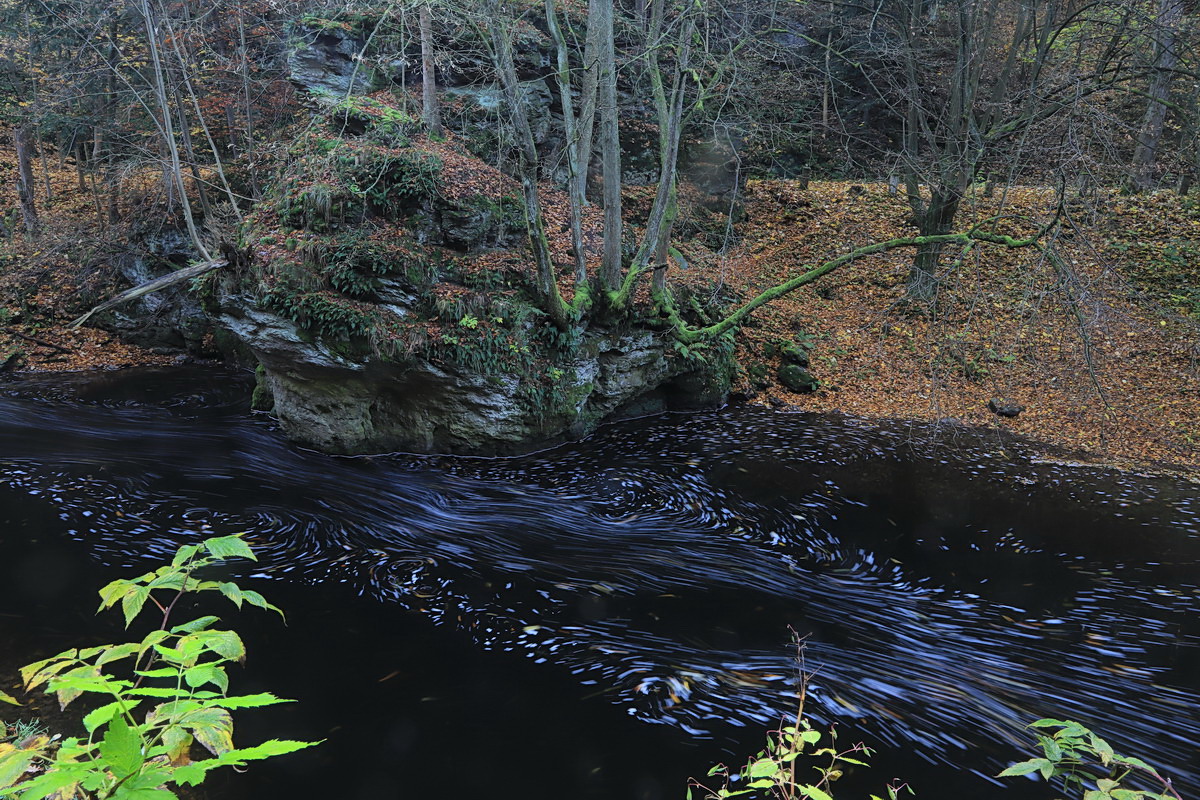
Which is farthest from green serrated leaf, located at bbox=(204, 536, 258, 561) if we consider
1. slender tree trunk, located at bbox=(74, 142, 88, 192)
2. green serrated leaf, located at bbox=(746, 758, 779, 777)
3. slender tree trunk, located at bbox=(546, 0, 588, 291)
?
slender tree trunk, located at bbox=(74, 142, 88, 192)

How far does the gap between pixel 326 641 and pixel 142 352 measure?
12.1 metres

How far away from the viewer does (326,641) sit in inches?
218

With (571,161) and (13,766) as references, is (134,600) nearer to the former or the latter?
(13,766)

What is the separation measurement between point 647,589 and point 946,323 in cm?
987

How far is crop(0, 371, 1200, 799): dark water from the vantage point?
4629 mm

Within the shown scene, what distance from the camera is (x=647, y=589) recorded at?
6.58 meters

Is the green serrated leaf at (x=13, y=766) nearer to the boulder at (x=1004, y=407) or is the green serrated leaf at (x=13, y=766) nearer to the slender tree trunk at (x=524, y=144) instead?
the slender tree trunk at (x=524, y=144)

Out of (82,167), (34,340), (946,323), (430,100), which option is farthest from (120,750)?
(82,167)

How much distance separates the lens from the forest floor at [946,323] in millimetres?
11078

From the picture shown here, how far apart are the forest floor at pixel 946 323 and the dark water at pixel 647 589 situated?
1.66m

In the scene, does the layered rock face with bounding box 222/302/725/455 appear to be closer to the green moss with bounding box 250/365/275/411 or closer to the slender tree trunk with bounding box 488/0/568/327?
the green moss with bounding box 250/365/275/411

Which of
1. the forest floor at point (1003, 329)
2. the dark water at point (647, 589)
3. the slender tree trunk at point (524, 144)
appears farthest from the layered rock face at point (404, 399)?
the forest floor at point (1003, 329)

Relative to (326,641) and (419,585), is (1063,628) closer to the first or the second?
(419,585)

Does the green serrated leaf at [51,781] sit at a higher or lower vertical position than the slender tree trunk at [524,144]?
lower
